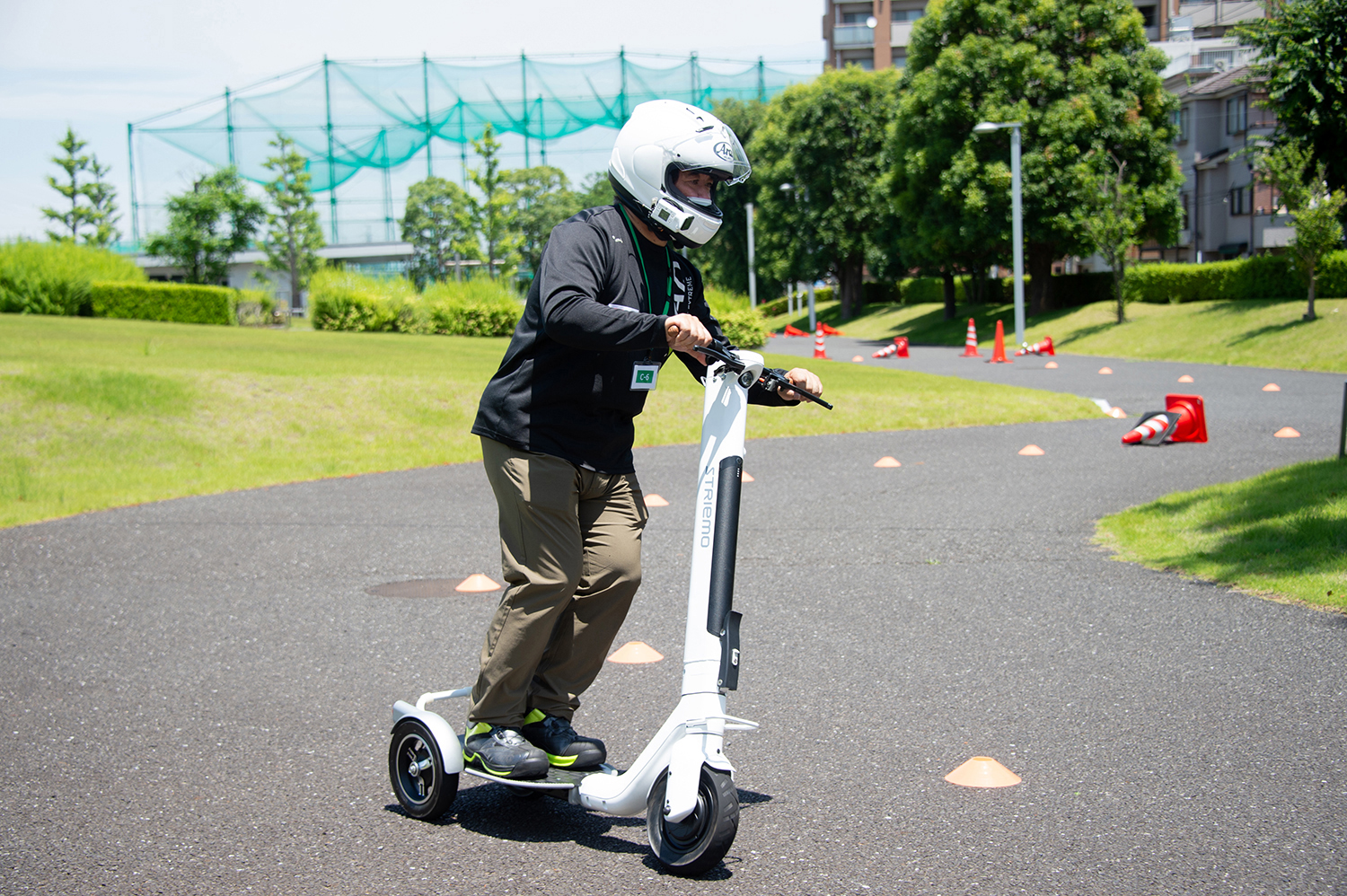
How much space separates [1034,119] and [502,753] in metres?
39.7

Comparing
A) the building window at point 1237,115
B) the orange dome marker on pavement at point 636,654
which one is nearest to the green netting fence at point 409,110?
the building window at point 1237,115

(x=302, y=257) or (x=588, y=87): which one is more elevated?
(x=588, y=87)

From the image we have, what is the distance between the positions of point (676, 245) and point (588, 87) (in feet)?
163

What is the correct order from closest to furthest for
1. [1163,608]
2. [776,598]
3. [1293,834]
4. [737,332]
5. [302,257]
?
[1293,834] → [1163,608] → [776,598] → [737,332] → [302,257]

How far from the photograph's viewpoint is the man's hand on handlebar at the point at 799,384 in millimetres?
3363

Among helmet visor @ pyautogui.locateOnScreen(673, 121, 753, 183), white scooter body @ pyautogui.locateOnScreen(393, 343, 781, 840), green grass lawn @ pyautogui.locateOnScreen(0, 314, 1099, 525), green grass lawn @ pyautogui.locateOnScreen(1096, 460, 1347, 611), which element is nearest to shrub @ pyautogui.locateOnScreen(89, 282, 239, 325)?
green grass lawn @ pyautogui.locateOnScreen(0, 314, 1099, 525)

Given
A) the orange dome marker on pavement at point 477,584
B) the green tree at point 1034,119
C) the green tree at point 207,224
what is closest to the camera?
the orange dome marker on pavement at point 477,584

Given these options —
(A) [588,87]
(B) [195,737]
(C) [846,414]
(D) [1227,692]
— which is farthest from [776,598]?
(A) [588,87]

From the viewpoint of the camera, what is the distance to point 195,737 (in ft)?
13.7

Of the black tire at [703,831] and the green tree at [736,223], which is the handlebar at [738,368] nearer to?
the black tire at [703,831]

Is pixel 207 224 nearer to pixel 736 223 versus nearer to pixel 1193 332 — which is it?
pixel 736 223

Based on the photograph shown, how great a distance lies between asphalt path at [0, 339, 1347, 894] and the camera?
3.11 meters

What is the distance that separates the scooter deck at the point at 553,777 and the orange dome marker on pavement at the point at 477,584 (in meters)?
3.18

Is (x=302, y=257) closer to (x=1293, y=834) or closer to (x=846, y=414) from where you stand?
(x=846, y=414)
